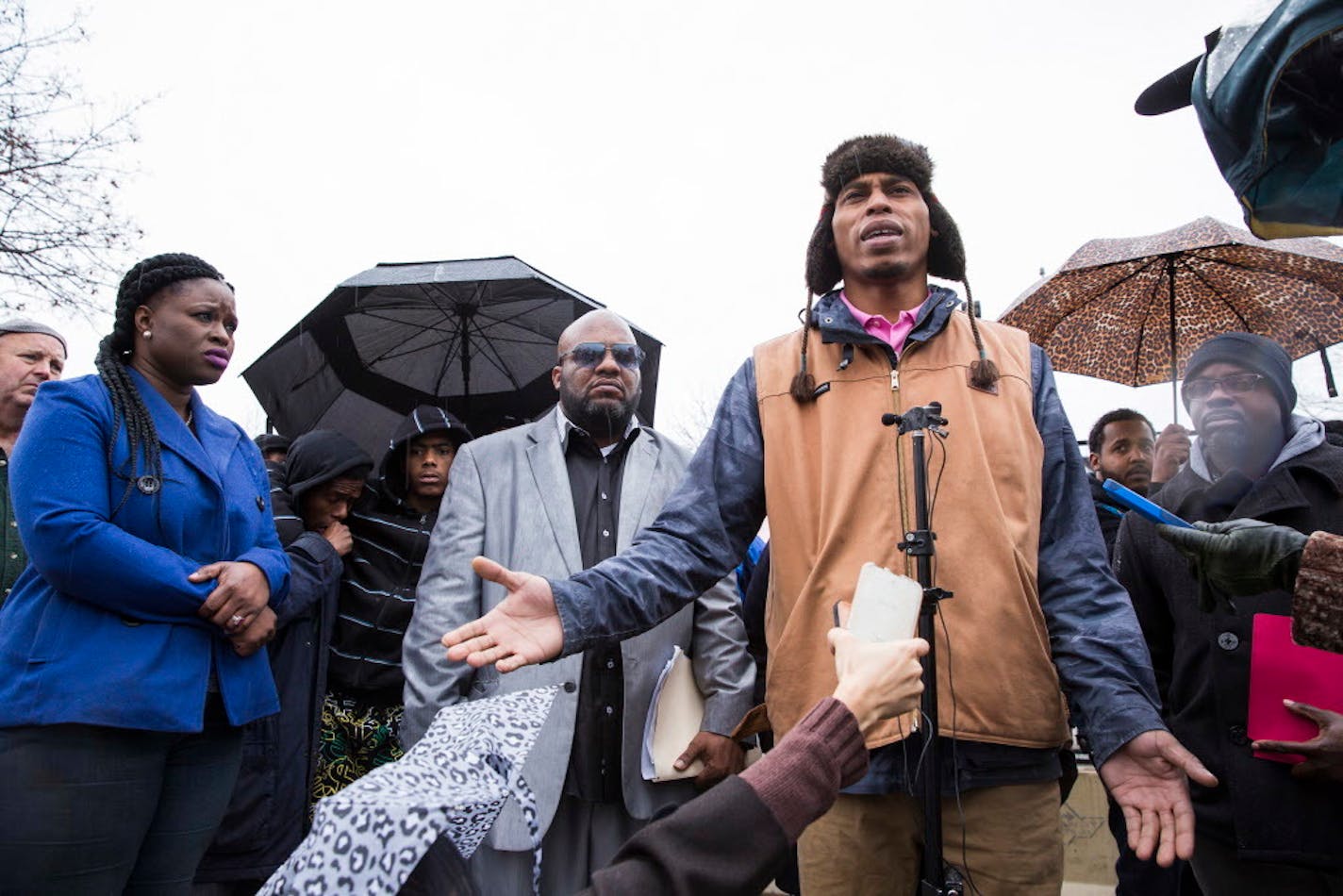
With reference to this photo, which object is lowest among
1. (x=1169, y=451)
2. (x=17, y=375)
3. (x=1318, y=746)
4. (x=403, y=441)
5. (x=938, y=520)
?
(x=1318, y=746)

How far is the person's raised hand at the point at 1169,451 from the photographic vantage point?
4.65 meters

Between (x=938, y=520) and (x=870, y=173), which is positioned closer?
(x=938, y=520)

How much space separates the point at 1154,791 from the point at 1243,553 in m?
0.60

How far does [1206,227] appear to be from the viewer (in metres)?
4.26

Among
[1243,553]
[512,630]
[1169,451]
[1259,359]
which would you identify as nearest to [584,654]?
[512,630]

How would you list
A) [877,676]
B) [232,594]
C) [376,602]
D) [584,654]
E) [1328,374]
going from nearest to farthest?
[877,676] < [232,594] < [584,654] < [376,602] < [1328,374]

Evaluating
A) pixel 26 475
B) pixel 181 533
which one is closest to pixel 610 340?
pixel 181 533

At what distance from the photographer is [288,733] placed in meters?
3.43

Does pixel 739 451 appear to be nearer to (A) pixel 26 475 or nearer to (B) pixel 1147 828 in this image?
(B) pixel 1147 828

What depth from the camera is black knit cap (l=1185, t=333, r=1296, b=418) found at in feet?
9.83

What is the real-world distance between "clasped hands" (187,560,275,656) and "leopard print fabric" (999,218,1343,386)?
12.0ft

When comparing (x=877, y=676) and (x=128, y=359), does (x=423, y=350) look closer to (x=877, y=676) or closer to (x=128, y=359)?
(x=128, y=359)

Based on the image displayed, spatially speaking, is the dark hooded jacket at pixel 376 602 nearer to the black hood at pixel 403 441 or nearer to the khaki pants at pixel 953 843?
the black hood at pixel 403 441

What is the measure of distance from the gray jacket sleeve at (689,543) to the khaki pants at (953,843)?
0.65 metres
